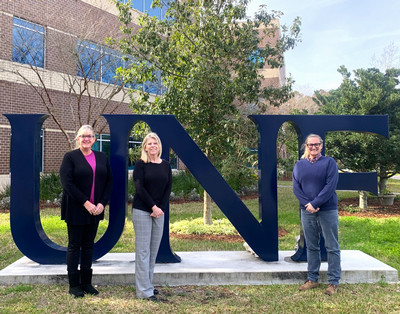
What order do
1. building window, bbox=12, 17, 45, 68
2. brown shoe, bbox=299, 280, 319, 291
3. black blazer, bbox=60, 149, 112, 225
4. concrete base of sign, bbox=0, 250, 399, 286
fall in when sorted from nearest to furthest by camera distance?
black blazer, bbox=60, 149, 112, 225 → brown shoe, bbox=299, 280, 319, 291 → concrete base of sign, bbox=0, 250, 399, 286 → building window, bbox=12, 17, 45, 68

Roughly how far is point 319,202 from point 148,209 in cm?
186

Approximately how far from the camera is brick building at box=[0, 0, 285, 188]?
1200cm

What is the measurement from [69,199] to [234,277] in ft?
7.10

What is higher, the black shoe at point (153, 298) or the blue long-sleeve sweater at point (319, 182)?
the blue long-sleeve sweater at point (319, 182)

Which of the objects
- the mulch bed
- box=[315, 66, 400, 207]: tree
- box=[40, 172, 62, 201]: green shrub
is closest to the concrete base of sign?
the mulch bed

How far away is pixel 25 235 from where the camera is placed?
15.3 feet

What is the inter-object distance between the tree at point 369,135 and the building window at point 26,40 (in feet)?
34.3

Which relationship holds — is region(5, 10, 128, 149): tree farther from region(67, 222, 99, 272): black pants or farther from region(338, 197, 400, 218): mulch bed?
region(67, 222, 99, 272): black pants

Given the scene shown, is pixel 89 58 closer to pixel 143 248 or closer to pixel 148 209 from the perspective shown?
pixel 148 209

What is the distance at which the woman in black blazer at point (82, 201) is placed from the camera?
3.81 m

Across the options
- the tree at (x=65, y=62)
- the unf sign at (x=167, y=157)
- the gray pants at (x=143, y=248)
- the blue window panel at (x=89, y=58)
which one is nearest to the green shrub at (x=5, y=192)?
the tree at (x=65, y=62)

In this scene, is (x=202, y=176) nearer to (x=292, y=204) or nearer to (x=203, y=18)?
(x=203, y=18)

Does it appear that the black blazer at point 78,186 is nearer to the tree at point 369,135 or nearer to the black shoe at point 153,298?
the black shoe at point 153,298

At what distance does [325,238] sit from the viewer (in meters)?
4.08
